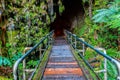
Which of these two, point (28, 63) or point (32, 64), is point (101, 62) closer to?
point (32, 64)

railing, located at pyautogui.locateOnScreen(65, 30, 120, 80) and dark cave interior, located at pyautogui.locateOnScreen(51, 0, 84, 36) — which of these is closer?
railing, located at pyautogui.locateOnScreen(65, 30, 120, 80)

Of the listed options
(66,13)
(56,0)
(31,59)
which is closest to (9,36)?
(31,59)

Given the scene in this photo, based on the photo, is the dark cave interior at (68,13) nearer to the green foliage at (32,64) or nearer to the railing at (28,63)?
the railing at (28,63)

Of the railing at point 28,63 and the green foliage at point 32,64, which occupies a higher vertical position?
the railing at point 28,63

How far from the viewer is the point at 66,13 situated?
98.5 feet

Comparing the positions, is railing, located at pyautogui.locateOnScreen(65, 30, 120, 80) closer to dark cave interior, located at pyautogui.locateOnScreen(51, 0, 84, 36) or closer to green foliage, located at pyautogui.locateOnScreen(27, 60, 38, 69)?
green foliage, located at pyautogui.locateOnScreen(27, 60, 38, 69)

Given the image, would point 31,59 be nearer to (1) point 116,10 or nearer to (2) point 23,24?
(2) point 23,24

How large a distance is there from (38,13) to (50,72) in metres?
10.8

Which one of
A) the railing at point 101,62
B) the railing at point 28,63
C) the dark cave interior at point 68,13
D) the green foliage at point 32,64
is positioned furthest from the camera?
the dark cave interior at point 68,13

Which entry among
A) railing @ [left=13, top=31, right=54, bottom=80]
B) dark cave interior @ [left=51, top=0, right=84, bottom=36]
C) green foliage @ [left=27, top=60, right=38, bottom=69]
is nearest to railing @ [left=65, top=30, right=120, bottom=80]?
railing @ [left=13, top=31, right=54, bottom=80]

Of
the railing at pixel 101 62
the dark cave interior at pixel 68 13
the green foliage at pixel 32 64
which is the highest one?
the dark cave interior at pixel 68 13

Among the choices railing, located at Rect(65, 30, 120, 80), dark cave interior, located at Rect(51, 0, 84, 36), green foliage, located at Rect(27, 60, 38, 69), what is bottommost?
green foliage, located at Rect(27, 60, 38, 69)

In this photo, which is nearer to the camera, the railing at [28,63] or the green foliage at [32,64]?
the railing at [28,63]

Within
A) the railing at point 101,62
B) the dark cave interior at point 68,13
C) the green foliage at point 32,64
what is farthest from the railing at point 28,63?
the dark cave interior at point 68,13
